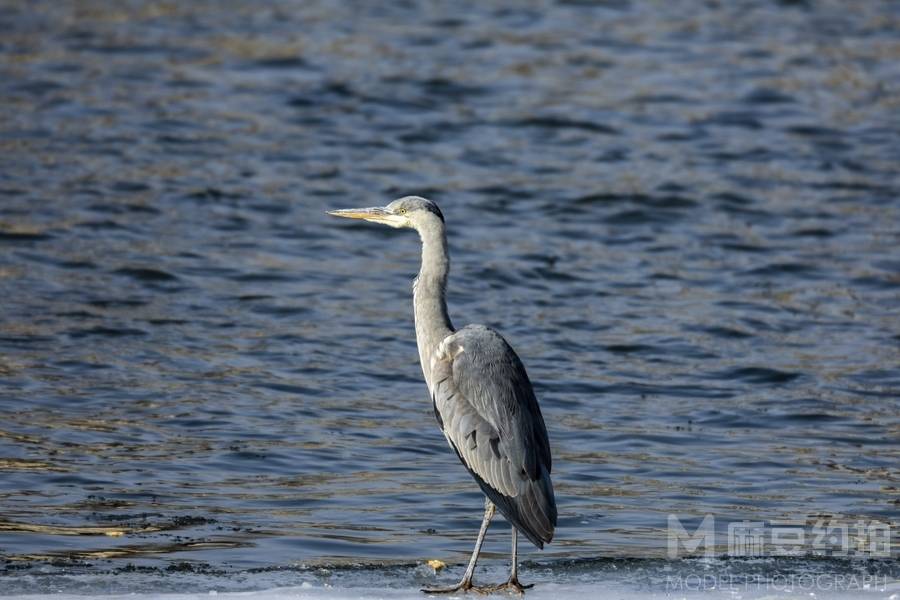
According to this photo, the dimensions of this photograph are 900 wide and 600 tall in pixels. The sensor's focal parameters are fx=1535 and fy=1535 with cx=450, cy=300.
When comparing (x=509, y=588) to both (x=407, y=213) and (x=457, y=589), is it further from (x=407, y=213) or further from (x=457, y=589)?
(x=407, y=213)

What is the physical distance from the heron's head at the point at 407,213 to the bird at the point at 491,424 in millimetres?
460

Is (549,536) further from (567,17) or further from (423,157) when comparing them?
(567,17)

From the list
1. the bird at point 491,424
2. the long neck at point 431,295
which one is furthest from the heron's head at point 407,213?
the bird at point 491,424

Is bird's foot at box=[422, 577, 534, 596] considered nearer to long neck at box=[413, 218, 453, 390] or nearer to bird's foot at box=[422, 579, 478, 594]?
bird's foot at box=[422, 579, 478, 594]

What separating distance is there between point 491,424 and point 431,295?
35.1 inches

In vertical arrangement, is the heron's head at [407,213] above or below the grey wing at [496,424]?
above

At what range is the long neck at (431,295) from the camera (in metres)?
7.79

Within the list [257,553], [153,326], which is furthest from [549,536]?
[153,326]

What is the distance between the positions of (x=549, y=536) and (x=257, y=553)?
1673 mm

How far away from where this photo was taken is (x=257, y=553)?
25.6ft

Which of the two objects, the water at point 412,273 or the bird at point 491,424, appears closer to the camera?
the bird at point 491,424

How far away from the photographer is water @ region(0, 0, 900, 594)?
859 centimetres

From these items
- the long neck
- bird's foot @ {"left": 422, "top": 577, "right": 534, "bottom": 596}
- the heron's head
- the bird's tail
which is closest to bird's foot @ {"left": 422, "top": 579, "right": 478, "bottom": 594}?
bird's foot @ {"left": 422, "top": 577, "right": 534, "bottom": 596}

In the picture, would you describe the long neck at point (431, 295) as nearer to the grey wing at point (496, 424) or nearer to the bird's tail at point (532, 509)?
the grey wing at point (496, 424)
